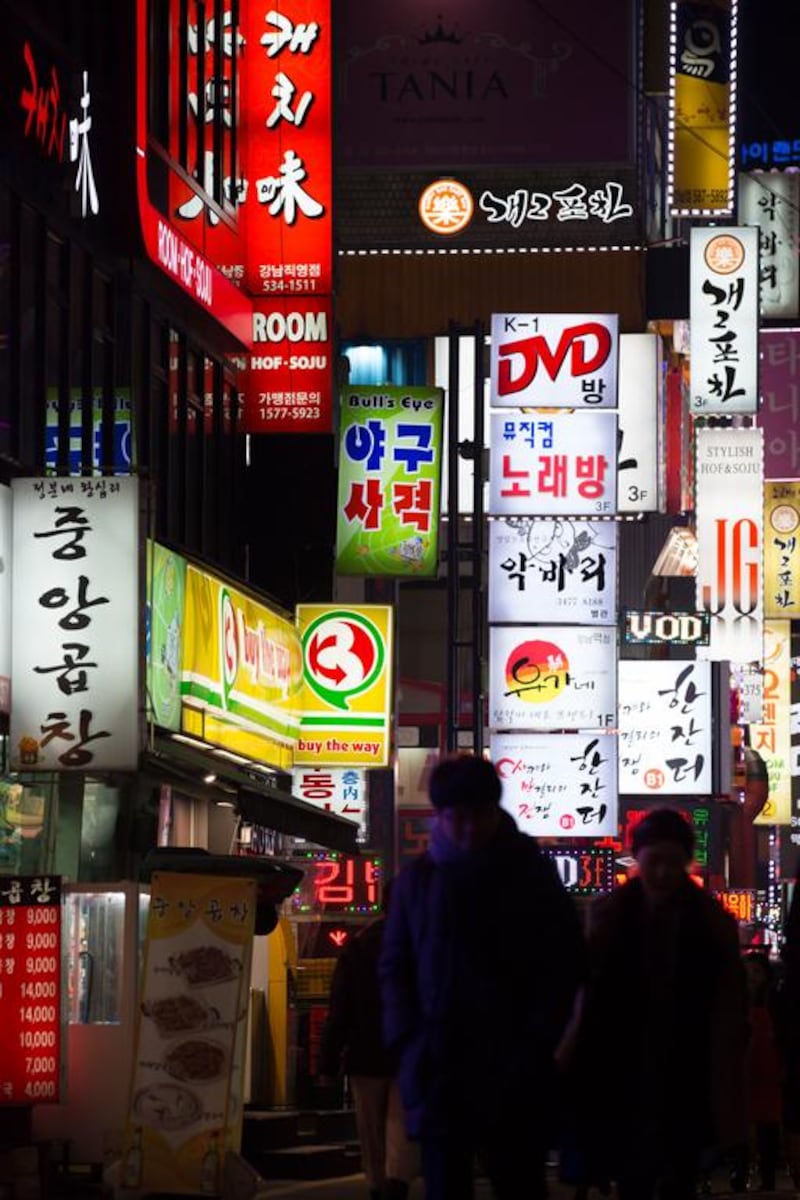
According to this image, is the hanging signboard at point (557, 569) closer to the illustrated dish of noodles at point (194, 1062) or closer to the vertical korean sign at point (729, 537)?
the vertical korean sign at point (729, 537)

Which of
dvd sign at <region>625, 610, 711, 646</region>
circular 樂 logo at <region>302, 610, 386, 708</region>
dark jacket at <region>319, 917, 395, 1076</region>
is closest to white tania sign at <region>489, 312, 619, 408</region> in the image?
circular 樂 logo at <region>302, 610, 386, 708</region>

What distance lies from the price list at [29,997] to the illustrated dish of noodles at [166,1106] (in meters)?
0.51

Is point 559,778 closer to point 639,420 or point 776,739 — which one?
point 639,420

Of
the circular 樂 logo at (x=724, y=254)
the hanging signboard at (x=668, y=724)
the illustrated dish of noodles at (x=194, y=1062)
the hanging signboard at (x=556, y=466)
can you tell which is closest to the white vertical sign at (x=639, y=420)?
the hanging signboard at (x=668, y=724)

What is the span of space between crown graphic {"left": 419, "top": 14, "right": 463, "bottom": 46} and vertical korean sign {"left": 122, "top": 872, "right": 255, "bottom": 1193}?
27312mm

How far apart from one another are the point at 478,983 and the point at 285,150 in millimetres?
18206

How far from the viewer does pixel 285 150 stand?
25.5 meters

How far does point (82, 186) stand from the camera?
65.3 feet

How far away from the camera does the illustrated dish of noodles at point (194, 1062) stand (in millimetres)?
15547

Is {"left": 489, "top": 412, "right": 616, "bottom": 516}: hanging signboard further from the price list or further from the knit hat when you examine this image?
the knit hat

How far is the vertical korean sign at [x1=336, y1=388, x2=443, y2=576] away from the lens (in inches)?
1064

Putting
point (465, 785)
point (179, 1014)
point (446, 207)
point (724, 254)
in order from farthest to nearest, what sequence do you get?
point (446, 207), point (724, 254), point (179, 1014), point (465, 785)

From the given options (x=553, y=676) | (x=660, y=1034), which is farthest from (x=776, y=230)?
(x=660, y=1034)

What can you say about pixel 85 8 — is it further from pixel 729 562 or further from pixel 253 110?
pixel 729 562
